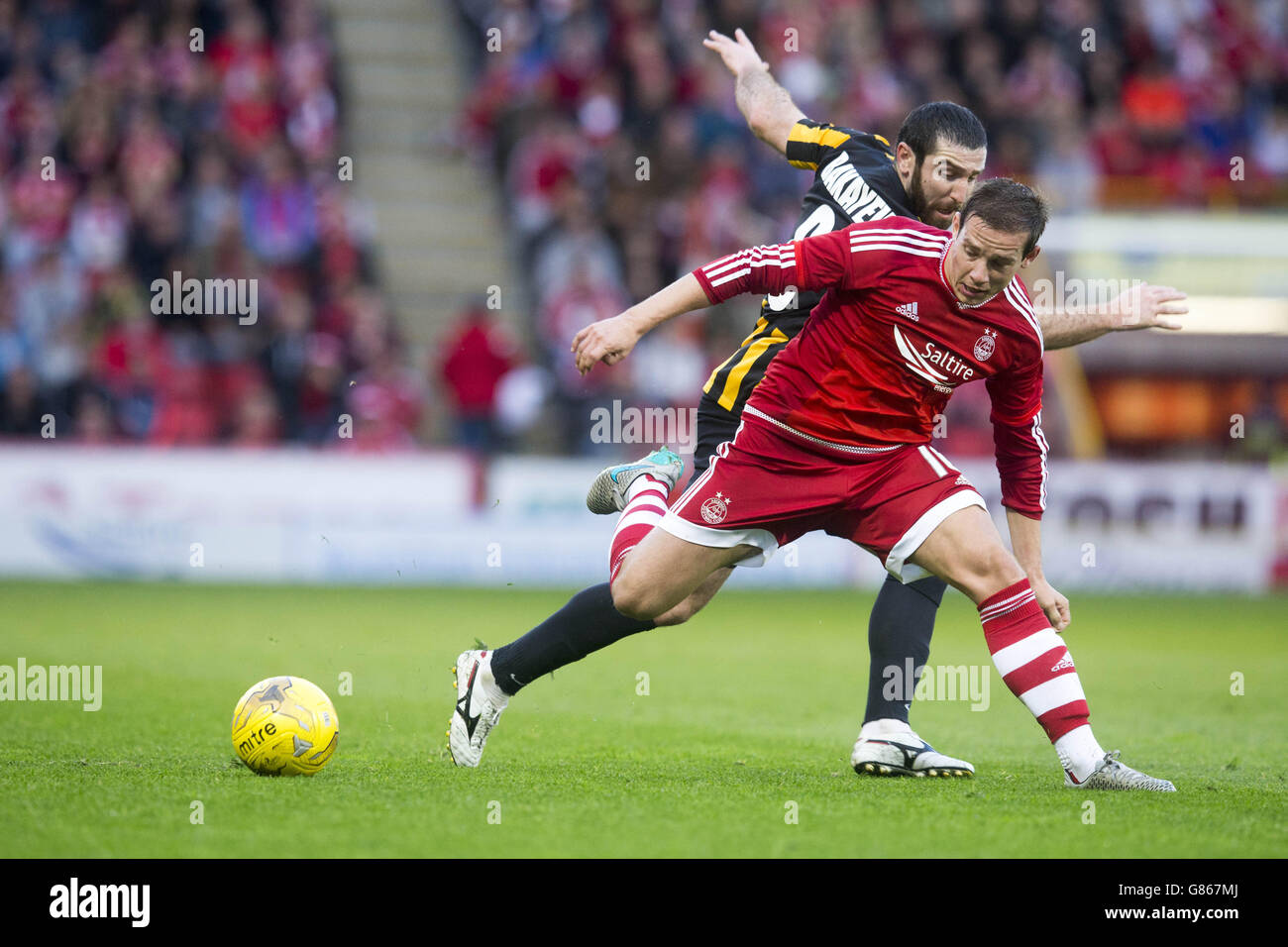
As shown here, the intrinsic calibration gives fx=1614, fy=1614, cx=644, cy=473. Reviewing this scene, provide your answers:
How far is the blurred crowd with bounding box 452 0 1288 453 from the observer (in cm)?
1641

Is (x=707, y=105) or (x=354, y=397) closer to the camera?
(x=354, y=397)

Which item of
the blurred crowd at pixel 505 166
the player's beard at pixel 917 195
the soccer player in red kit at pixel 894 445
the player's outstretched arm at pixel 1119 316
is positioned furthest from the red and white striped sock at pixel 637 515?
the blurred crowd at pixel 505 166

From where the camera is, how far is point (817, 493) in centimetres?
536

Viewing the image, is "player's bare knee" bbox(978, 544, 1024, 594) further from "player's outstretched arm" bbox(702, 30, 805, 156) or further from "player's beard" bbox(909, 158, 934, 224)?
"player's outstretched arm" bbox(702, 30, 805, 156)

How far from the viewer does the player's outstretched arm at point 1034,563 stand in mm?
5527

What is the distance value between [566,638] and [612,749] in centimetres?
67

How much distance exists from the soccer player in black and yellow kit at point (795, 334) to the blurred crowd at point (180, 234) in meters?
9.38

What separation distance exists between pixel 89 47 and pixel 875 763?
14.3m

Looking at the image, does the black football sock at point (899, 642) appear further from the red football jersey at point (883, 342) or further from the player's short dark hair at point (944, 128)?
the player's short dark hair at point (944, 128)

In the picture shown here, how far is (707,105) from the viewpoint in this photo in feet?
57.8

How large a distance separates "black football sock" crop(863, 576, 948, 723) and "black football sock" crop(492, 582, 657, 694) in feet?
2.81

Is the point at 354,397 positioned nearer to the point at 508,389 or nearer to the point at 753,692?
the point at 508,389

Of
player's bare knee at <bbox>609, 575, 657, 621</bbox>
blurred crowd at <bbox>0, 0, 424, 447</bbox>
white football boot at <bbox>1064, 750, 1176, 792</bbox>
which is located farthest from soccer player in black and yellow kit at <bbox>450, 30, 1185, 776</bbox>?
blurred crowd at <bbox>0, 0, 424, 447</bbox>
